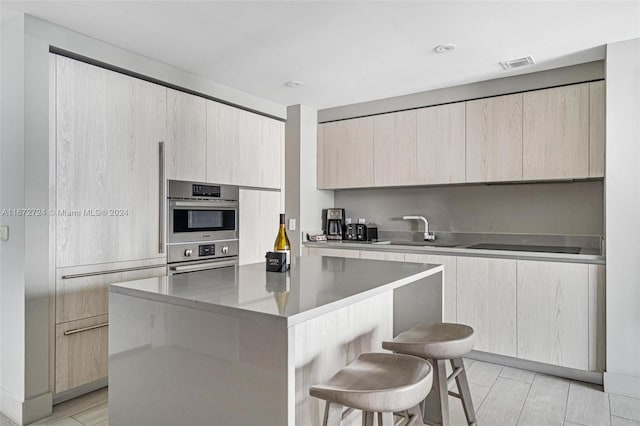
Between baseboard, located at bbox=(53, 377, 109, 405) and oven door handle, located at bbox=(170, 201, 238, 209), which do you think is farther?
oven door handle, located at bbox=(170, 201, 238, 209)

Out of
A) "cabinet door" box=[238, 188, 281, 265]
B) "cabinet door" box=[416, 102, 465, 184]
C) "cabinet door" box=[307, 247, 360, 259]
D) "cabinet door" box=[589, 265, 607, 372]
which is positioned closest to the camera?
"cabinet door" box=[589, 265, 607, 372]

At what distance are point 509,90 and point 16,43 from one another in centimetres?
352

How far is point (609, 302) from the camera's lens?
2738mm

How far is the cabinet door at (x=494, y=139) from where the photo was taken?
3.36m

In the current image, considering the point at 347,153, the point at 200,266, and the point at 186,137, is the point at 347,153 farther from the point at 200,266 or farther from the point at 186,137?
the point at 200,266

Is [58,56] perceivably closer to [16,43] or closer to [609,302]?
[16,43]

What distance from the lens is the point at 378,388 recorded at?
136 cm

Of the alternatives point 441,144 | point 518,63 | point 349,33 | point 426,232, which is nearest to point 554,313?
point 426,232

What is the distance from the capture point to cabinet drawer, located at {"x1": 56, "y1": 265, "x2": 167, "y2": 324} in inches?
99.4

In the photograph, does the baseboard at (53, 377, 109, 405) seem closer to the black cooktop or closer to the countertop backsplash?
the countertop backsplash

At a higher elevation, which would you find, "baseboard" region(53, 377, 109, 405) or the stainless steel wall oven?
the stainless steel wall oven

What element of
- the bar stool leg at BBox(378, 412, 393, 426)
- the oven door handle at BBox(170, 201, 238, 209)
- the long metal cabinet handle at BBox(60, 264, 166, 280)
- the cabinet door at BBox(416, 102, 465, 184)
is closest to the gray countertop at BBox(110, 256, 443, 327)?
the bar stool leg at BBox(378, 412, 393, 426)

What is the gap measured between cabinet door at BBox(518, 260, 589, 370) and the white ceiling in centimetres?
156

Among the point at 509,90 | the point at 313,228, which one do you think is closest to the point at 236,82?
the point at 313,228
